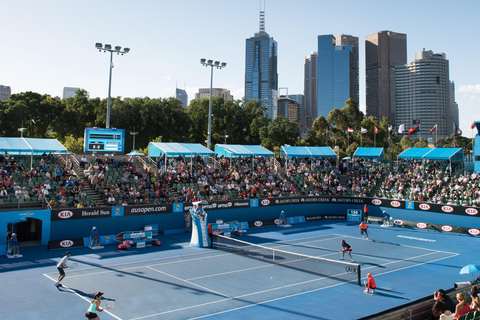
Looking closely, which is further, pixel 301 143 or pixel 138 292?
pixel 301 143

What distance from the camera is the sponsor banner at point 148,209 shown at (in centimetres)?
3002

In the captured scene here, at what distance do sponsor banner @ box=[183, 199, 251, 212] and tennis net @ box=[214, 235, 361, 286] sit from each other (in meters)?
5.62

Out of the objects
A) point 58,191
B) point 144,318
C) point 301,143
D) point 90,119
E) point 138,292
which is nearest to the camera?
point 144,318

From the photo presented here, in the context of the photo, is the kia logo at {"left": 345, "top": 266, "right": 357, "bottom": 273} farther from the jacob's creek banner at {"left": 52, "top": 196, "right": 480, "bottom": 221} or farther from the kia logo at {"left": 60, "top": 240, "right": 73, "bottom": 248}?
the kia logo at {"left": 60, "top": 240, "right": 73, "bottom": 248}

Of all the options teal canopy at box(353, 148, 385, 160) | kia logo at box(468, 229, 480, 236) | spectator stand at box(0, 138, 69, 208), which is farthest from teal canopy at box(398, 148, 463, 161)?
spectator stand at box(0, 138, 69, 208)

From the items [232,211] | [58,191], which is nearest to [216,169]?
[232,211]

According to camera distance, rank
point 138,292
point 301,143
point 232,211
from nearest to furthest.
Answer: point 138,292
point 232,211
point 301,143

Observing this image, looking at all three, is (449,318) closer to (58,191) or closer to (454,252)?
(454,252)

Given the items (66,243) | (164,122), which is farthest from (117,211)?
(164,122)

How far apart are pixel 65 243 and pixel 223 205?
1327cm

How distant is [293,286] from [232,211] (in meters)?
17.1

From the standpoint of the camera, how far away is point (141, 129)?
7375 centimetres

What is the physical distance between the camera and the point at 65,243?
2639 centimetres

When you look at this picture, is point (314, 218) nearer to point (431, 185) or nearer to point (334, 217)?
point (334, 217)
